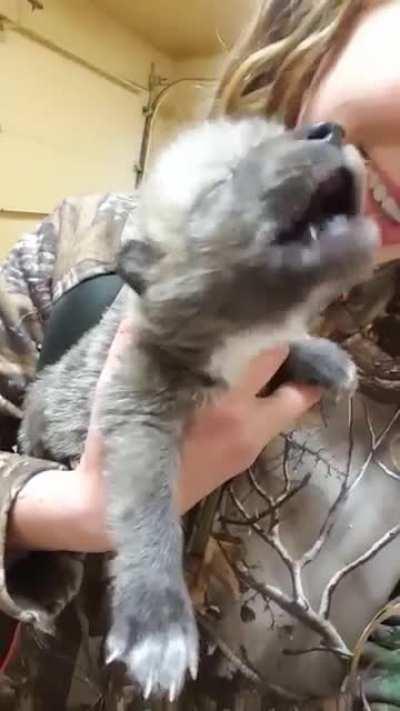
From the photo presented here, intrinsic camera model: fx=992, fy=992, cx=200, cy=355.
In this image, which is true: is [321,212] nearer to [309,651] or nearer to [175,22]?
[309,651]

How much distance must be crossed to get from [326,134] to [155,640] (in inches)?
16.4

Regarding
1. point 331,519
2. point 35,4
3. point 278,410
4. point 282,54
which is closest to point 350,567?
point 331,519

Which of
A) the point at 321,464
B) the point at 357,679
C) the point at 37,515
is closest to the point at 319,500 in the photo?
the point at 321,464

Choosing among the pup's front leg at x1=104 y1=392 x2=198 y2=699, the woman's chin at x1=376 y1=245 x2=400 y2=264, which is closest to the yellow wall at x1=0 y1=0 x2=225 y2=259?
the woman's chin at x1=376 y1=245 x2=400 y2=264

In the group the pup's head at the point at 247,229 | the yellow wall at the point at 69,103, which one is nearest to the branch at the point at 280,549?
the pup's head at the point at 247,229

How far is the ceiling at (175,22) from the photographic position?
3.37m

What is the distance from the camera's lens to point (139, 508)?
0.85 metres

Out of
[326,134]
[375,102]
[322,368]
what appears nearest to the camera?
[326,134]

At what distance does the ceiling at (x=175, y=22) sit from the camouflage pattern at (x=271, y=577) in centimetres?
211

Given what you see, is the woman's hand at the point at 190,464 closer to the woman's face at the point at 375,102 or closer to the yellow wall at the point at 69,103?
the woman's face at the point at 375,102

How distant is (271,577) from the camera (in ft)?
3.16

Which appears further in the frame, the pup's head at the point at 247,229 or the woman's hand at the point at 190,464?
the woman's hand at the point at 190,464

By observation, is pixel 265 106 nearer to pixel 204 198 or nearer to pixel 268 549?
pixel 204 198

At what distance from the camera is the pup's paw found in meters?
0.78
